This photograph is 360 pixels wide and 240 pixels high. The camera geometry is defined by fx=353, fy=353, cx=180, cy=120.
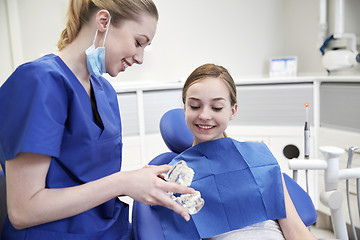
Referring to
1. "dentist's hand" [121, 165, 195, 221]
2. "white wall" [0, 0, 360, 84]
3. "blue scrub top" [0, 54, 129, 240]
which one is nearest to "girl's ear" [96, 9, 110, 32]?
"blue scrub top" [0, 54, 129, 240]

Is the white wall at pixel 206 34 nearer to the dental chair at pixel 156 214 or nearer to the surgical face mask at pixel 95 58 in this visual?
the dental chair at pixel 156 214

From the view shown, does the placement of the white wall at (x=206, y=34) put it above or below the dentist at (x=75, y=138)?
above

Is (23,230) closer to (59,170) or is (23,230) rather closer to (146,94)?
(59,170)

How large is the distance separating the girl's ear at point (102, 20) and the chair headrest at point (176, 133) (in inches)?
18.2

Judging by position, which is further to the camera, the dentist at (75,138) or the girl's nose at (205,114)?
the girl's nose at (205,114)

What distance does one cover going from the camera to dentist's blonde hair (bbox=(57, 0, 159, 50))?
2.85ft

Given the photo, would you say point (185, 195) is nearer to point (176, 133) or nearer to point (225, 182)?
point (225, 182)

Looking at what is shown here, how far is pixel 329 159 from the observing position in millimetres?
1091

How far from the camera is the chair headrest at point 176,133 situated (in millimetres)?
1235

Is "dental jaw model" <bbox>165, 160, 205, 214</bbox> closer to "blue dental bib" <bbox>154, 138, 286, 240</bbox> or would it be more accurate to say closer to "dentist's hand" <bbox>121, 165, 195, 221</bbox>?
"blue dental bib" <bbox>154, 138, 286, 240</bbox>

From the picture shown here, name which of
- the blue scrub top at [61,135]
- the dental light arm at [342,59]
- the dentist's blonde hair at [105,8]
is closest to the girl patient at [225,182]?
the blue scrub top at [61,135]

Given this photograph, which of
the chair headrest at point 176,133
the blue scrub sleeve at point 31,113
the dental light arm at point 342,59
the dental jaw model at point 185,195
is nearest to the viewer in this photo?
the blue scrub sleeve at point 31,113

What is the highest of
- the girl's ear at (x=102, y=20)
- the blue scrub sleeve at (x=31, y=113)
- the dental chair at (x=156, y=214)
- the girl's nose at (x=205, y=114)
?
the girl's ear at (x=102, y=20)

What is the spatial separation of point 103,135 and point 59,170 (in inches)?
5.7
